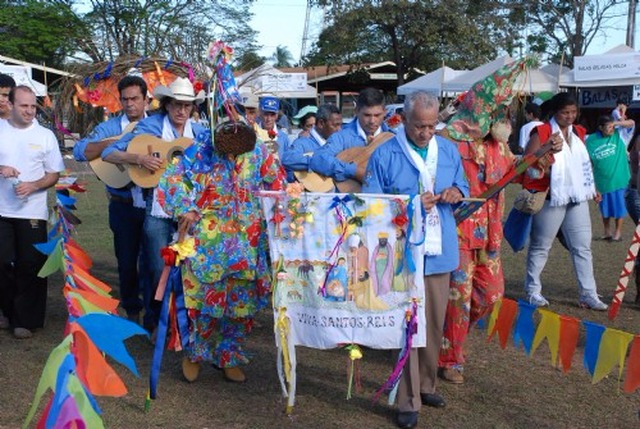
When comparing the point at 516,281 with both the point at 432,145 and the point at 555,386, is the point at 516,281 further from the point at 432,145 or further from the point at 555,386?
the point at 432,145

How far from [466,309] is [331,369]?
1.06 meters

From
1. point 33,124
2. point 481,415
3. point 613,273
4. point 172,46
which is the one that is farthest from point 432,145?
point 613,273

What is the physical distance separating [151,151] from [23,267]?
151cm

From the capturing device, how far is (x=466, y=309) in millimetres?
5332

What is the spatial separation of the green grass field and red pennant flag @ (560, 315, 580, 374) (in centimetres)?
34

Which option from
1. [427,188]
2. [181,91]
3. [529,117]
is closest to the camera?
[427,188]

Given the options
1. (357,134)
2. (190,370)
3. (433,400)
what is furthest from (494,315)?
(190,370)

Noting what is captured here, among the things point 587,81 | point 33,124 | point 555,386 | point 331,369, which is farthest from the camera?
point 587,81

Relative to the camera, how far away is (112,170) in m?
6.59

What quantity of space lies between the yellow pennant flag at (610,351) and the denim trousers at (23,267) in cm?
435

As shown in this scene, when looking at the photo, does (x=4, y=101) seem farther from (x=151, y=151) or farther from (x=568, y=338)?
(x=568, y=338)

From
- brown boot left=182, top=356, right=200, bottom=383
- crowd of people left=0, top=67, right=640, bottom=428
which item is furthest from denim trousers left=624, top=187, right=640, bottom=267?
brown boot left=182, top=356, right=200, bottom=383

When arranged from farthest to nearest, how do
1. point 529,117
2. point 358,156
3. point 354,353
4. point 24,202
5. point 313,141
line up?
point 529,117 → point 313,141 → point 24,202 → point 358,156 → point 354,353

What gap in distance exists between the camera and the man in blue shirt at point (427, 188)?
451cm
